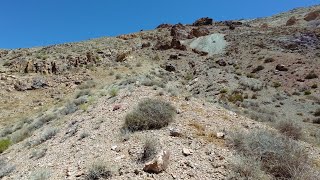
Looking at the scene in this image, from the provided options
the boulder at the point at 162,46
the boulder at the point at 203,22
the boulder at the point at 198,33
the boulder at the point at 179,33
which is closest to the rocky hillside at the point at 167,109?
the boulder at the point at 162,46

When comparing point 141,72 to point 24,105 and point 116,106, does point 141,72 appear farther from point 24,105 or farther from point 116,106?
point 116,106

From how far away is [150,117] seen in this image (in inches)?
352

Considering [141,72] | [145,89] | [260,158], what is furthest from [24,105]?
[260,158]

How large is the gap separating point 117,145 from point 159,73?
61.7 ft

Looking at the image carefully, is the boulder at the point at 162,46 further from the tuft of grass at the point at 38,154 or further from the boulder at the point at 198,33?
the tuft of grass at the point at 38,154

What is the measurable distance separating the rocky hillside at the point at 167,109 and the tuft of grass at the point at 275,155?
24mm

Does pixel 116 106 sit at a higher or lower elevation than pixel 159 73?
higher

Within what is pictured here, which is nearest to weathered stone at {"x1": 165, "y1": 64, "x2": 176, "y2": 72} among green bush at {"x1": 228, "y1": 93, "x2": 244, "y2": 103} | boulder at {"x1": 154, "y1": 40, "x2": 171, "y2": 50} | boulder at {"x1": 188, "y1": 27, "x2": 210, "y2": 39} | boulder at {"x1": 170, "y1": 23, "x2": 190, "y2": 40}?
boulder at {"x1": 154, "y1": 40, "x2": 171, "y2": 50}

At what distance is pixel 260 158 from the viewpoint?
680 cm

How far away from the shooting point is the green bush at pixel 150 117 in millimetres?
8797

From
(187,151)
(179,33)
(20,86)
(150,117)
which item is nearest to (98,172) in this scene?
(187,151)

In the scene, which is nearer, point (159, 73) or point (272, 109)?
point (272, 109)

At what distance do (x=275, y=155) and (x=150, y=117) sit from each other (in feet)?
11.4

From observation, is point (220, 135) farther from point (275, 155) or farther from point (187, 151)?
point (275, 155)
